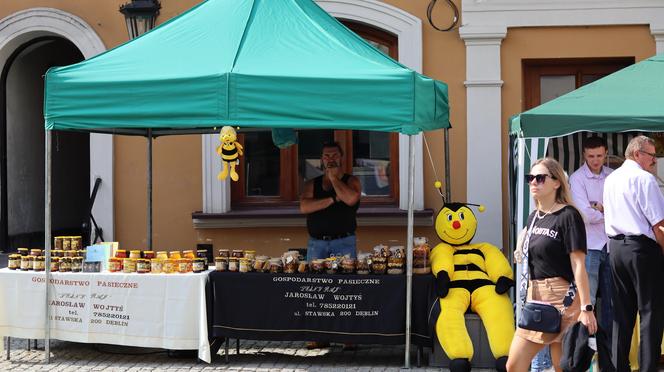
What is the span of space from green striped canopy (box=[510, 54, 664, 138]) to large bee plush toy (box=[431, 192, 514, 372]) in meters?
0.91

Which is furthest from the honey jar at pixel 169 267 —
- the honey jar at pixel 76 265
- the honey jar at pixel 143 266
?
the honey jar at pixel 76 265

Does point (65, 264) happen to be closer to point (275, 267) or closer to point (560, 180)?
point (275, 267)

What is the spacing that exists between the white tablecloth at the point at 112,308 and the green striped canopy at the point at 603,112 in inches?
108

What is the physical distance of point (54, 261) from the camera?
761cm

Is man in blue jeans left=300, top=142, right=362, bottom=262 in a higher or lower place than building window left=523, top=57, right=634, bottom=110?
lower

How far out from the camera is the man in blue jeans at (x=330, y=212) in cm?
789

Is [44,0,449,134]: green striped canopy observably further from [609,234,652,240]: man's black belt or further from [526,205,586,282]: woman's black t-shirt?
[526,205,586,282]: woman's black t-shirt

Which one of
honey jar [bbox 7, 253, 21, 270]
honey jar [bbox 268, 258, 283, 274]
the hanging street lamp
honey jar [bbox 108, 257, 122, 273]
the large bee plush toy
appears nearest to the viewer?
the large bee plush toy

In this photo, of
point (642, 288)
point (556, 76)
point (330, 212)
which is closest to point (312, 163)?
point (330, 212)

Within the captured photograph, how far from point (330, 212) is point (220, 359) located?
149cm

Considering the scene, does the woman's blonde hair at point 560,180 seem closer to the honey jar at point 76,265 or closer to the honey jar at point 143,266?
the honey jar at point 143,266

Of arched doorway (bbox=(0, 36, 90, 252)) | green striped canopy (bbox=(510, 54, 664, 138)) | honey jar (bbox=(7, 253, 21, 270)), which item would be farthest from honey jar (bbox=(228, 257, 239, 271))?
arched doorway (bbox=(0, 36, 90, 252))

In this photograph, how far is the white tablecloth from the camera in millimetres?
7293

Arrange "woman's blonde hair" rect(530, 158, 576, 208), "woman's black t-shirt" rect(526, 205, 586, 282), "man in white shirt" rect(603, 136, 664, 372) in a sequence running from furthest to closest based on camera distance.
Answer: "man in white shirt" rect(603, 136, 664, 372), "woman's blonde hair" rect(530, 158, 576, 208), "woman's black t-shirt" rect(526, 205, 586, 282)
